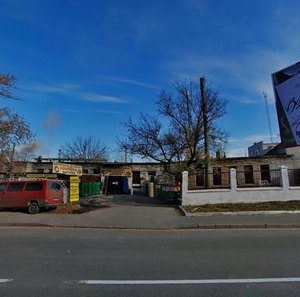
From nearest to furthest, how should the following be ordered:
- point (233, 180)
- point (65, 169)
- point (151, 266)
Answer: point (151, 266)
point (233, 180)
point (65, 169)

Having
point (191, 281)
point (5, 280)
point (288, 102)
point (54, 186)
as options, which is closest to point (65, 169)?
point (54, 186)

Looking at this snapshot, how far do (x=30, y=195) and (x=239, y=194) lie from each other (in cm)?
1185

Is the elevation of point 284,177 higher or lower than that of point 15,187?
higher

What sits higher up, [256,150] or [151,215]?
[256,150]

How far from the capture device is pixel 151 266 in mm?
7457

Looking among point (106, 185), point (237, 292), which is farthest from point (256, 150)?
point (237, 292)

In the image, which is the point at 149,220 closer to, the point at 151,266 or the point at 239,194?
the point at 239,194

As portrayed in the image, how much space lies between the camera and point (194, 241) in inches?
427

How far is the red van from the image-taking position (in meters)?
20.7

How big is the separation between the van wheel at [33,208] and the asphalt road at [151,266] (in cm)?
916

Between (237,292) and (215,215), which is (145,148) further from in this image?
Result: (237,292)

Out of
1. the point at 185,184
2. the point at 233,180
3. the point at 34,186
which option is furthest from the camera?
the point at 185,184

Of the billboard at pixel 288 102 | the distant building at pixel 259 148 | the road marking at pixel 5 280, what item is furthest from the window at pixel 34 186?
the distant building at pixel 259 148

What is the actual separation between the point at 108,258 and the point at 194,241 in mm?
3384
